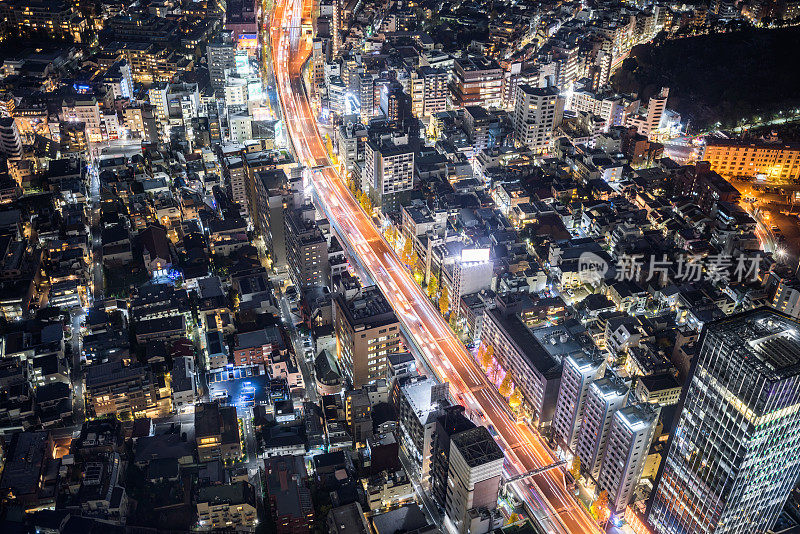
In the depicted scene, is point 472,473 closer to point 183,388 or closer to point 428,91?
point 183,388

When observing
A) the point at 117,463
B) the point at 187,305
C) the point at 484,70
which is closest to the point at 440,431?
the point at 117,463

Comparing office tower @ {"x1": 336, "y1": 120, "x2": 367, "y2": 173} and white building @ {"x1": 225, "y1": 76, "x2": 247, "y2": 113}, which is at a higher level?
white building @ {"x1": 225, "y1": 76, "x2": 247, "y2": 113}

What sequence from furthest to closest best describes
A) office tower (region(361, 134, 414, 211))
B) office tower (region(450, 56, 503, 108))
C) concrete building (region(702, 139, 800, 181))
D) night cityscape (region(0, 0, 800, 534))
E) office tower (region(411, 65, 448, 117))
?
1. office tower (region(450, 56, 503, 108))
2. office tower (region(411, 65, 448, 117))
3. concrete building (region(702, 139, 800, 181))
4. office tower (region(361, 134, 414, 211))
5. night cityscape (region(0, 0, 800, 534))

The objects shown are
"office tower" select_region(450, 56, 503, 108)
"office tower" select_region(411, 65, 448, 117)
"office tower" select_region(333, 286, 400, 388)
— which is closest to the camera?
"office tower" select_region(333, 286, 400, 388)

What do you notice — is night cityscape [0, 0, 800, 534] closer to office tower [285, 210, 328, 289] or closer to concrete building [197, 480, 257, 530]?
concrete building [197, 480, 257, 530]

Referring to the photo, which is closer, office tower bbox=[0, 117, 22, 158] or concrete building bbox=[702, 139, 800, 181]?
office tower bbox=[0, 117, 22, 158]

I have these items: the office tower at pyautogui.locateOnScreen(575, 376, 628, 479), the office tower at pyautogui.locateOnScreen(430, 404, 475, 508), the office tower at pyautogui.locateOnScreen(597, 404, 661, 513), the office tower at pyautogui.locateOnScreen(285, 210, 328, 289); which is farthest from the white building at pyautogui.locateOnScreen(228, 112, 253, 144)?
the office tower at pyautogui.locateOnScreen(597, 404, 661, 513)

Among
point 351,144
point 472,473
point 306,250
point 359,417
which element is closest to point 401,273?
point 306,250
